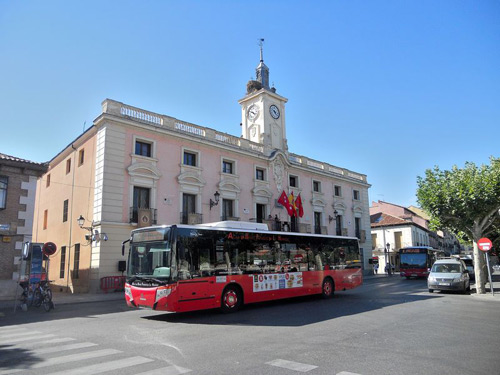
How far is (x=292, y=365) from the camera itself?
5934mm

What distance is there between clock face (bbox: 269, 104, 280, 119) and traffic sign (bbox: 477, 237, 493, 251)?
2032 cm

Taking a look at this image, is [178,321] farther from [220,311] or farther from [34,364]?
[34,364]

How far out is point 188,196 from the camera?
2533 cm

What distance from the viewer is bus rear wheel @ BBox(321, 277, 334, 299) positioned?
16328mm

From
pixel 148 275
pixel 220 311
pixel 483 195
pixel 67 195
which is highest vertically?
pixel 67 195

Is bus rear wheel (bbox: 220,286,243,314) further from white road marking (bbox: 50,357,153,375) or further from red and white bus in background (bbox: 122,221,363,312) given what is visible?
white road marking (bbox: 50,357,153,375)

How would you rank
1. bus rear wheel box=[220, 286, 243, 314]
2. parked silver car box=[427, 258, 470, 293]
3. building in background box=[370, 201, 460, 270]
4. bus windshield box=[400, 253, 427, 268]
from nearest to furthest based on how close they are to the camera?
bus rear wheel box=[220, 286, 243, 314] → parked silver car box=[427, 258, 470, 293] → bus windshield box=[400, 253, 427, 268] → building in background box=[370, 201, 460, 270]

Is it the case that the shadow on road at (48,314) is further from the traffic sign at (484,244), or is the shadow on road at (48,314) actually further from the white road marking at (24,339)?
the traffic sign at (484,244)

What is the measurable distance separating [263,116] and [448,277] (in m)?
19.6

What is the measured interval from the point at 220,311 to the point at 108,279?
32.9 ft

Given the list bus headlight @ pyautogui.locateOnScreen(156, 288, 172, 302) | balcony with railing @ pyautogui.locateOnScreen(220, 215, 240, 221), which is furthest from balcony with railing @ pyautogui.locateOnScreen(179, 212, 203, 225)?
bus headlight @ pyautogui.locateOnScreen(156, 288, 172, 302)

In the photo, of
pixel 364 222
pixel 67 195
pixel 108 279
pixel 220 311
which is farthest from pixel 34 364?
pixel 364 222

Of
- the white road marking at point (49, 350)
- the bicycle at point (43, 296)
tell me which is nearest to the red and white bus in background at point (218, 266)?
the white road marking at point (49, 350)

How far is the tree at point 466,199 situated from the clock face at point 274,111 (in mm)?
16795
